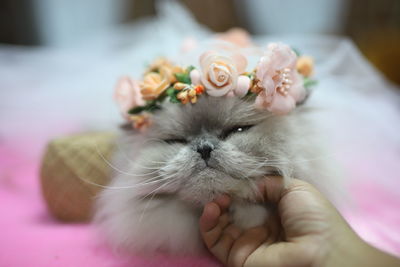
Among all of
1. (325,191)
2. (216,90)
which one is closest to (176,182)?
(216,90)

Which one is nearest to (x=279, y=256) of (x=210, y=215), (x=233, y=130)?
(x=210, y=215)

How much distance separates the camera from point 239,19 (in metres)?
2.57

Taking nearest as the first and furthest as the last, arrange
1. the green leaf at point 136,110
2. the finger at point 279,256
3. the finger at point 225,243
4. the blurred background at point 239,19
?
1. the finger at point 279,256
2. the finger at point 225,243
3. the green leaf at point 136,110
4. the blurred background at point 239,19

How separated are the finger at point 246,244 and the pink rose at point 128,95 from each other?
16.6 inches

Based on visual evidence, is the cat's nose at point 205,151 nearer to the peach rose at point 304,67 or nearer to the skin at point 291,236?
the skin at point 291,236

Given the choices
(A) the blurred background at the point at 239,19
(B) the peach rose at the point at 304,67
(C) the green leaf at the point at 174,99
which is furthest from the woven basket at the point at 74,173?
(A) the blurred background at the point at 239,19

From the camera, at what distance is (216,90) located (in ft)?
Answer: 2.73

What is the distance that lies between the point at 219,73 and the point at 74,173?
1.69 feet

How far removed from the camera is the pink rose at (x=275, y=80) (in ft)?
2.68

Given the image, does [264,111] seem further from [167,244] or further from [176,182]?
[167,244]

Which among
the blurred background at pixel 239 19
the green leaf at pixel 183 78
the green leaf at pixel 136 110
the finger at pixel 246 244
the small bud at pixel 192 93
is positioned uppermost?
the blurred background at pixel 239 19

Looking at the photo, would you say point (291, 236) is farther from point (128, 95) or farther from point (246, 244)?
point (128, 95)

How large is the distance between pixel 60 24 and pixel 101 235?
2193mm

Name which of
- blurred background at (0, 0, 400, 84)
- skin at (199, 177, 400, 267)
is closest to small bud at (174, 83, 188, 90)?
skin at (199, 177, 400, 267)
